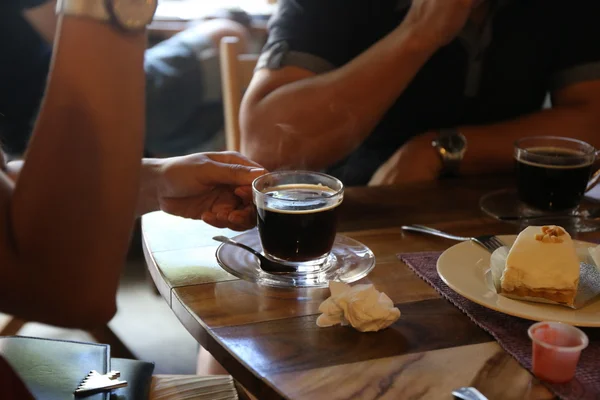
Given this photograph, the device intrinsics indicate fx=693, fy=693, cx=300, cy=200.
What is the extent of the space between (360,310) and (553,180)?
1.80 feet

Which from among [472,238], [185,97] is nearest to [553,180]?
[472,238]

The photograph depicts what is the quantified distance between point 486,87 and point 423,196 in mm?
609

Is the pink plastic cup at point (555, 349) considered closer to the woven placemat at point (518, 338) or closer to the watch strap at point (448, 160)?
the woven placemat at point (518, 338)

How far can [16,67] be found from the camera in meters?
1.19

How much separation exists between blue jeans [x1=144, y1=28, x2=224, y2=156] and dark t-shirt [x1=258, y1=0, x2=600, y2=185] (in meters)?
1.02

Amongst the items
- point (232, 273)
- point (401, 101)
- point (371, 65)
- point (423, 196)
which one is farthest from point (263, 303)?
point (401, 101)

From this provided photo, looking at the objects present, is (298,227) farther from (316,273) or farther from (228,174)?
(228,174)

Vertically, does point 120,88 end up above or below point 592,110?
above

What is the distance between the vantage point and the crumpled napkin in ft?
2.54

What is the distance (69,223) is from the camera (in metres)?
0.59

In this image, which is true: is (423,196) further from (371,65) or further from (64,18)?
(64,18)

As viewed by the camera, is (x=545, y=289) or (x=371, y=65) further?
(x=371, y=65)

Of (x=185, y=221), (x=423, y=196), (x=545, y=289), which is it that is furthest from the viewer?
(x=423, y=196)

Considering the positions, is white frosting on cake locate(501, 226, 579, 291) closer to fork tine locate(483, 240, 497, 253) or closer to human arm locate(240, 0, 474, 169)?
fork tine locate(483, 240, 497, 253)
